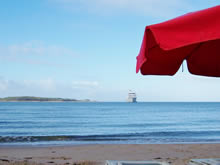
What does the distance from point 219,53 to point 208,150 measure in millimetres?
8910

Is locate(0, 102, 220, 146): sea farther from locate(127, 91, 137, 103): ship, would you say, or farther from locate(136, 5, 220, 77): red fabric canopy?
locate(127, 91, 137, 103): ship

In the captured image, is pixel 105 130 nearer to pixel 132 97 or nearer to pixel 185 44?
pixel 185 44

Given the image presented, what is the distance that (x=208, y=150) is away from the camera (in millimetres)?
12672

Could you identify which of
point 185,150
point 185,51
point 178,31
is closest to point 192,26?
point 178,31

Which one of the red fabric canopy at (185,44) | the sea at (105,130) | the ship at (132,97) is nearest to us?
the red fabric canopy at (185,44)

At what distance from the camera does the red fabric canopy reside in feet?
8.60

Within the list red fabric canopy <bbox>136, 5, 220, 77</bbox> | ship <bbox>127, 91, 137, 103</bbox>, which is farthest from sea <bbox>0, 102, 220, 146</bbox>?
ship <bbox>127, 91, 137, 103</bbox>

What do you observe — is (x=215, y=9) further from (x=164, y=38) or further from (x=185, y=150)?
(x=185, y=150)

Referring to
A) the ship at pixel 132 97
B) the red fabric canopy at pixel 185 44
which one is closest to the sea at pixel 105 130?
the red fabric canopy at pixel 185 44

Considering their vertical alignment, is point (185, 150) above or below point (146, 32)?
below

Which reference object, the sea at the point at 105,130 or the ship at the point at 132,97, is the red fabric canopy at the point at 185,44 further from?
the ship at the point at 132,97

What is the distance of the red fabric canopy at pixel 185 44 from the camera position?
2.62 metres

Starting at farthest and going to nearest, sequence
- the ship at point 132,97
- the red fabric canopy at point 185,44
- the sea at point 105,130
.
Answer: the ship at point 132,97
the sea at point 105,130
the red fabric canopy at point 185,44

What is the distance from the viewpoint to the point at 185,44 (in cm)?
257
